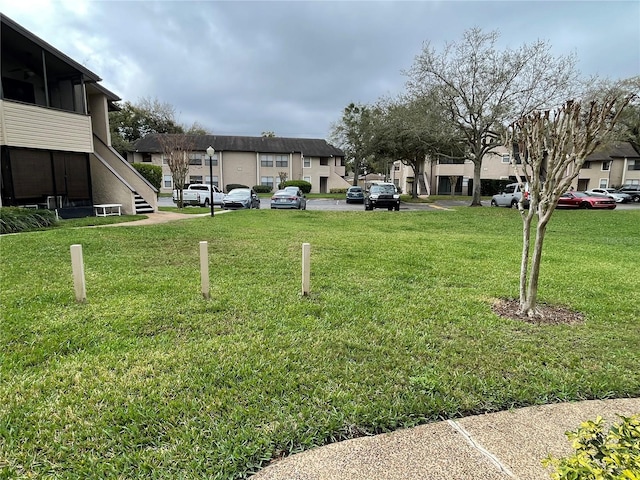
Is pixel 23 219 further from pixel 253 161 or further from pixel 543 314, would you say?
pixel 253 161

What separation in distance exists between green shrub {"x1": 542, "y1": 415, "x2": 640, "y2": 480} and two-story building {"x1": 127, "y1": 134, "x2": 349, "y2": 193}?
4499 centimetres

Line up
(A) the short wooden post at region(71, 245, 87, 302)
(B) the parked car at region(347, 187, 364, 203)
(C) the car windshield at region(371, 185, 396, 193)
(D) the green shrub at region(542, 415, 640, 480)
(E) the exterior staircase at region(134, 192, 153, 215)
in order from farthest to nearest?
(B) the parked car at region(347, 187, 364, 203) < (C) the car windshield at region(371, 185, 396, 193) < (E) the exterior staircase at region(134, 192, 153, 215) < (A) the short wooden post at region(71, 245, 87, 302) < (D) the green shrub at region(542, 415, 640, 480)

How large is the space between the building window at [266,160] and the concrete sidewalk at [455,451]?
4595 cm

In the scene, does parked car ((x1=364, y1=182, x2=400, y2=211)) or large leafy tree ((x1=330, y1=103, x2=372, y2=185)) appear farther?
large leafy tree ((x1=330, y1=103, x2=372, y2=185))

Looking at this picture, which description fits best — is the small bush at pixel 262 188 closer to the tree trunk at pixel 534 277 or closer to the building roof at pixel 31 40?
the building roof at pixel 31 40

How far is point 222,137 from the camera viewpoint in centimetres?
4819

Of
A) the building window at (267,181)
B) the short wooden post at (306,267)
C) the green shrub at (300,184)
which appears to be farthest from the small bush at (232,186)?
the short wooden post at (306,267)

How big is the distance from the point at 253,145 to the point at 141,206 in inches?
1215

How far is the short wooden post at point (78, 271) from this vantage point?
4.65 metres

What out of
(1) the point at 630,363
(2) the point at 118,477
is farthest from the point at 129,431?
(1) the point at 630,363

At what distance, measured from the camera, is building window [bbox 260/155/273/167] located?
153 feet

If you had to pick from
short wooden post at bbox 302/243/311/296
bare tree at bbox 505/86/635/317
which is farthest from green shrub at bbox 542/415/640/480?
short wooden post at bbox 302/243/311/296

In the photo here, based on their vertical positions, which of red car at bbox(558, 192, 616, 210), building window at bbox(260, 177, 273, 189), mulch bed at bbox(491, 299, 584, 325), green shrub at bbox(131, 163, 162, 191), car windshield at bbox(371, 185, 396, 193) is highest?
green shrub at bbox(131, 163, 162, 191)

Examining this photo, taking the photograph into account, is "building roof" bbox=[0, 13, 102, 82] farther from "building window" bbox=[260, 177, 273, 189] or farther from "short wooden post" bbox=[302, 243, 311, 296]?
"building window" bbox=[260, 177, 273, 189]
